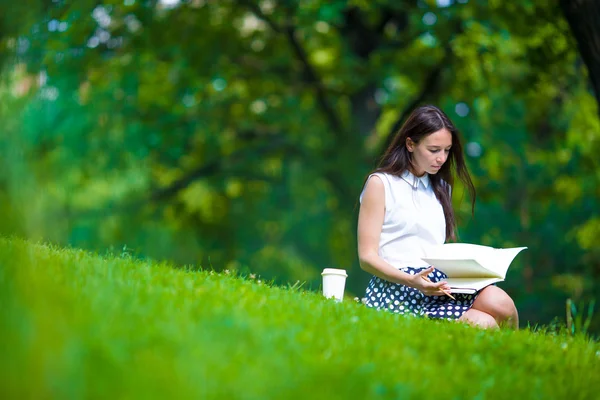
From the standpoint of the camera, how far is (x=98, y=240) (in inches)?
481

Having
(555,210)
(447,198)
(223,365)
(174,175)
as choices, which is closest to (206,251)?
(174,175)

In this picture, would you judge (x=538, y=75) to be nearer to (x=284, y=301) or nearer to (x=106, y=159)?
(x=106, y=159)

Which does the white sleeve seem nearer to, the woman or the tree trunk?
the woman

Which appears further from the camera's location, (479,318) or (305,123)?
(305,123)

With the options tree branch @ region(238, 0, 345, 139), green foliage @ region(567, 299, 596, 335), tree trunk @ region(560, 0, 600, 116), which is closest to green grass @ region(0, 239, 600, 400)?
Answer: green foliage @ region(567, 299, 596, 335)

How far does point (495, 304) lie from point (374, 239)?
756 millimetres

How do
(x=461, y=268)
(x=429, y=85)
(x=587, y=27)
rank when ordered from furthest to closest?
(x=429, y=85), (x=587, y=27), (x=461, y=268)

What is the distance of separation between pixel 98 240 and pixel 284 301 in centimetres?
913

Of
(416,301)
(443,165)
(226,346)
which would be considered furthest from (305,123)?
(226,346)

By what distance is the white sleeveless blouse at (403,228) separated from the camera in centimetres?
457

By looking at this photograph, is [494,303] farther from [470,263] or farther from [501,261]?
[470,263]

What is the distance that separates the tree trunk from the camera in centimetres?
556

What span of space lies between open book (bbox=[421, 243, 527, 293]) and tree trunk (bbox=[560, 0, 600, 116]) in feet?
6.87

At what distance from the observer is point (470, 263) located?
4113mm
